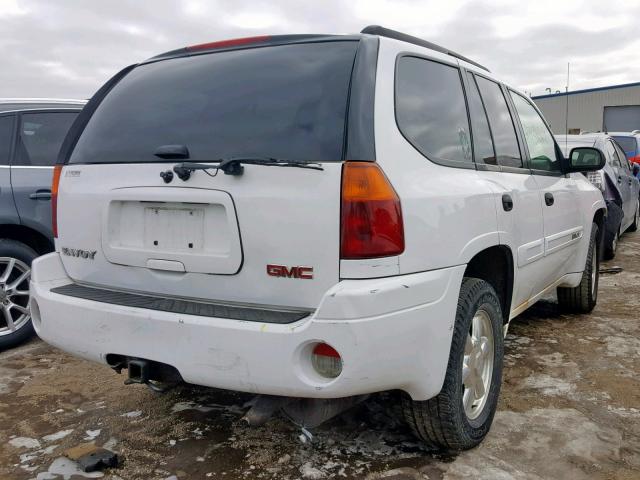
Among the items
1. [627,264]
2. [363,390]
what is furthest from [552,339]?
[627,264]

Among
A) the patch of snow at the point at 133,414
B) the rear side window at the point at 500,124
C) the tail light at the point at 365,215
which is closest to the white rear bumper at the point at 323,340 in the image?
the tail light at the point at 365,215

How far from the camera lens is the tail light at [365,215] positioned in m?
2.04

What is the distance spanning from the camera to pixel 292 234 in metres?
2.09

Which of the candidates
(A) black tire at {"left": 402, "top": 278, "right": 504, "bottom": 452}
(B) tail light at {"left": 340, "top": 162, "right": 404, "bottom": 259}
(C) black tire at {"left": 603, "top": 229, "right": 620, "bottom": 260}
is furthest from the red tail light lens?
(C) black tire at {"left": 603, "top": 229, "right": 620, "bottom": 260}

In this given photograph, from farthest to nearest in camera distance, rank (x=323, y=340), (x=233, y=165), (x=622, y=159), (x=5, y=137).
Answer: (x=622, y=159), (x=5, y=137), (x=233, y=165), (x=323, y=340)

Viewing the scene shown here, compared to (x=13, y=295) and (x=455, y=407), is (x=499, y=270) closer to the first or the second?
(x=455, y=407)

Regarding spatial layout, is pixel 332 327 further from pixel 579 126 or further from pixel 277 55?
pixel 579 126

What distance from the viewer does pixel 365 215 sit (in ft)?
6.73

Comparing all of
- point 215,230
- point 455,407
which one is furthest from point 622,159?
point 215,230

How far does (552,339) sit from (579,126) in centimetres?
3425

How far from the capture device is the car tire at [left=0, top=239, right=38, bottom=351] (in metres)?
4.17

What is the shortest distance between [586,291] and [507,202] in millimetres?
2273

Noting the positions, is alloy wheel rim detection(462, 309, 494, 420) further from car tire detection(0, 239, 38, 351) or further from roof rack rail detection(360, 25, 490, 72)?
car tire detection(0, 239, 38, 351)

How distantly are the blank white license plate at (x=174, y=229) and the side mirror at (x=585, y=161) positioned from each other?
2887mm
